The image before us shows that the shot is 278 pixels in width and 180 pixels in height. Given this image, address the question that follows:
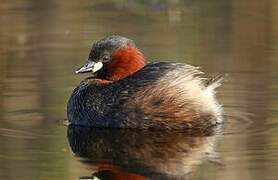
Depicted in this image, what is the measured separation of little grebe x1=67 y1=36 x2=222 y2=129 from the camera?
9164 mm

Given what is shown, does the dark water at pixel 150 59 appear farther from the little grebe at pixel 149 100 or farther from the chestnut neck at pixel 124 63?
the chestnut neck at pixel 124 63

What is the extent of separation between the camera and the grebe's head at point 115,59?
9.73 meters

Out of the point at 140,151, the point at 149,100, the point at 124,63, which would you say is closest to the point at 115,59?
the point at 124,63

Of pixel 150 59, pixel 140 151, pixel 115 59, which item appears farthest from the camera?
pixel 150 59

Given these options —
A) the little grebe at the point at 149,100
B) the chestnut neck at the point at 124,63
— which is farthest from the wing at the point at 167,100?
the chestnut neck at the point at 124,63

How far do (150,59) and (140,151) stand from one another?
3770mm

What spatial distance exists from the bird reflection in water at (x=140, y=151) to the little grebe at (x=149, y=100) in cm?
8

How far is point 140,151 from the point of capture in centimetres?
845

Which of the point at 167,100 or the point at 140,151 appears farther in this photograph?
the point at 167,100

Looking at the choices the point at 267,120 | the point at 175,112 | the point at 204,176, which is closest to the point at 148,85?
the point at 175,112

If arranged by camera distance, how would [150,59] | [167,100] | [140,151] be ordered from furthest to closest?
[150,59] → [167,100] → [140,151]

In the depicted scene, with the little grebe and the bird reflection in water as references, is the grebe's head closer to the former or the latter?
the little grebe

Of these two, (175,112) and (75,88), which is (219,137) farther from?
(75,88)

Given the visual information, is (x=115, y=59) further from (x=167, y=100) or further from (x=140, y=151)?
(x=140, y=151)
